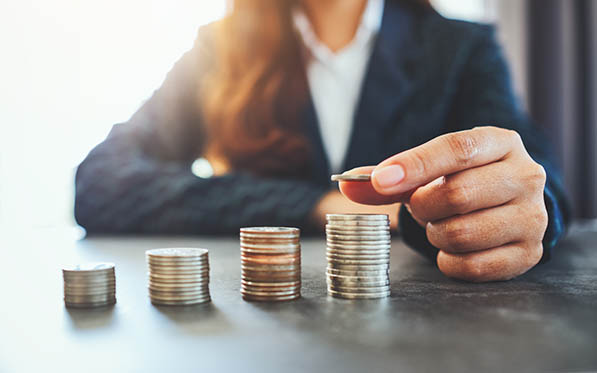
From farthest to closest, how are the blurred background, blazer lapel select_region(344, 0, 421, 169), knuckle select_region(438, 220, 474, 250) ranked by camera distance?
the blurred background
blazer lapel select_region(344, 0, 421, 169)
knuckle select_region(438, 220, 474, 250)

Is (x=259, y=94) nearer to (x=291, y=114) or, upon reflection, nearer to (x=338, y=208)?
(x=291, y=114)

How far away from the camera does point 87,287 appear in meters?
0.69

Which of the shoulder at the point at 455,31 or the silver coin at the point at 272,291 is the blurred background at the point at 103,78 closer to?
the shoulder at the point at 455,31

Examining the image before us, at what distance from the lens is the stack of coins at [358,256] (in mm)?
730

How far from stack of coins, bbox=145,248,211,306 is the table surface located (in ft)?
0.06

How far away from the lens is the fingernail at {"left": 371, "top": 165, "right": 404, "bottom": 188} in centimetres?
74

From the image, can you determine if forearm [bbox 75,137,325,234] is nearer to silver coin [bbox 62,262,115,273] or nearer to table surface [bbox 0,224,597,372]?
table surface [bbox 0,224,597,372]

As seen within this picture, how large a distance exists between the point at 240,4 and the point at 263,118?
1.75 feet

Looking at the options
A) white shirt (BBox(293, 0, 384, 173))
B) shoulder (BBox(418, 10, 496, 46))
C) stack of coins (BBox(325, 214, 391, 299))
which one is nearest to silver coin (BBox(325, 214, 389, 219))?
stack of coins (BBox(325, 214, 391, 299))

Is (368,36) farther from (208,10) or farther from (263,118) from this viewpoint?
(208,10)

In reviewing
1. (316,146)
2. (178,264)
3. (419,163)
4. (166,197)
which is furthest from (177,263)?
(316,146)

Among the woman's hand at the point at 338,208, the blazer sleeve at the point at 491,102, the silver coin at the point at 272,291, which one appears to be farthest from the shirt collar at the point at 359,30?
the silver coin at the point at 272,291

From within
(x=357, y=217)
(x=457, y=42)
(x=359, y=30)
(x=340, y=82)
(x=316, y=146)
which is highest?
(x=359, y=30)

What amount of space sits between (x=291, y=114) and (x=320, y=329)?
1.43 meters
